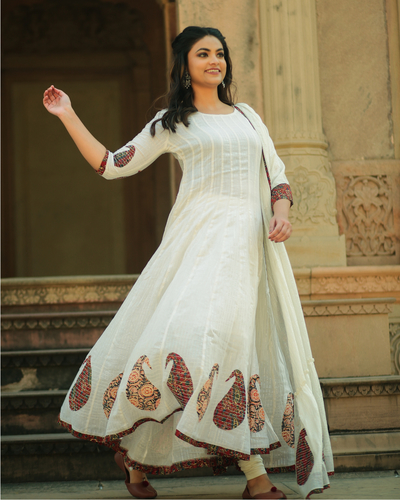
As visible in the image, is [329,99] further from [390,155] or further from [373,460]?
[373,460]

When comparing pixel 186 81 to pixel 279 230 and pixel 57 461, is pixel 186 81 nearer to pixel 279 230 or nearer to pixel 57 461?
pixel 279 230

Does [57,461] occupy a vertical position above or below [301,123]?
below

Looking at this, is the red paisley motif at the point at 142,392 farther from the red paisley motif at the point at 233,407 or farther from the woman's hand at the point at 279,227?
the woman's hand at the point at 279,227

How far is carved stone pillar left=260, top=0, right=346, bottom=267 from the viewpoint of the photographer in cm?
399

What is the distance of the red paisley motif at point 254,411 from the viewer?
2.42 metres

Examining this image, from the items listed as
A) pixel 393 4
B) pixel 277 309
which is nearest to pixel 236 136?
pixel 277 309

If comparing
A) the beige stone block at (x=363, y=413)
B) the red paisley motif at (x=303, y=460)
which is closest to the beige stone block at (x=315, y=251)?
the beige stone block at (x=363, y=413)

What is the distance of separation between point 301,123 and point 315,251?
2.65ft

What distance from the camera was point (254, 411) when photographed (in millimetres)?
2430

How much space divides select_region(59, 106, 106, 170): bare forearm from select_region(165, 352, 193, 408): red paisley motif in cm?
89

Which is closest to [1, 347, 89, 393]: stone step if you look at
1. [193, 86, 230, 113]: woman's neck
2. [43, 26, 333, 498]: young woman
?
[43, 26, 333, 498]: young woman

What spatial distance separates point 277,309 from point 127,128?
233 inches

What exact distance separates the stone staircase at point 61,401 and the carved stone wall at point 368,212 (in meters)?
0.49

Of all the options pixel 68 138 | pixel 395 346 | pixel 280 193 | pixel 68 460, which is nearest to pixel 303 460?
pixel 280 193
